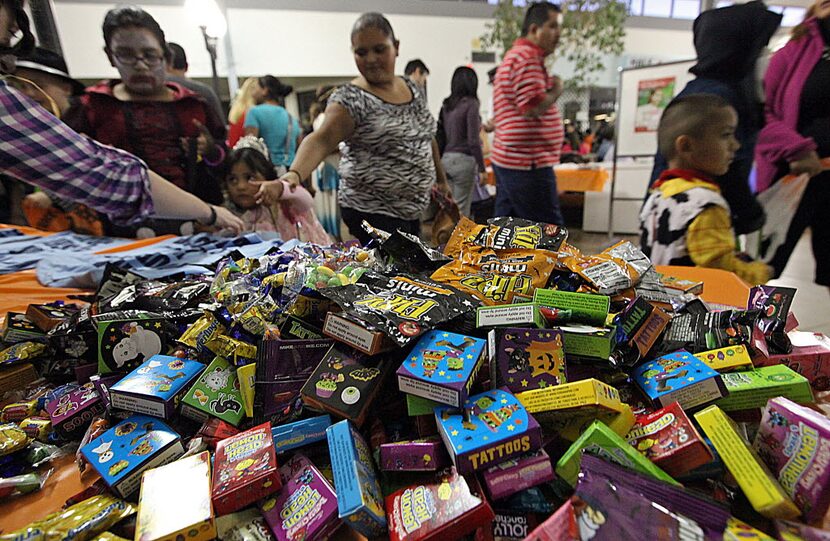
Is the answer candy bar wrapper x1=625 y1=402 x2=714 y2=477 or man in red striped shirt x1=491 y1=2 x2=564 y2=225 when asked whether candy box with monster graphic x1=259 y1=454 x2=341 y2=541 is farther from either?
man in red striped shirt x1=491 y1=2 x2=564 y2=225

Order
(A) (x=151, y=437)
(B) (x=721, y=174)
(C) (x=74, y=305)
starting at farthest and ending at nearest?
1. (B) (x=721, y=174)
2. (C) (x=74, y=305)
3. (A) (x=151, y=437)

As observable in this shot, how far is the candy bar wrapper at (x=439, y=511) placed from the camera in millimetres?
490

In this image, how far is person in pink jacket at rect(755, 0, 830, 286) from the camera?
68.7 inches

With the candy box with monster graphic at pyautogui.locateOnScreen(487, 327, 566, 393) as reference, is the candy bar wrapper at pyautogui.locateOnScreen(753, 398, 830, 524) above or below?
below

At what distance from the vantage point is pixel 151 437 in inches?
26.0

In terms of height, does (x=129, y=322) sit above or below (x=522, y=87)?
below

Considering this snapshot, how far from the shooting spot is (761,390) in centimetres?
64

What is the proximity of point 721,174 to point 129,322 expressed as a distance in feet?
6.32

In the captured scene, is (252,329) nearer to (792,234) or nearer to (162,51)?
(162,51)

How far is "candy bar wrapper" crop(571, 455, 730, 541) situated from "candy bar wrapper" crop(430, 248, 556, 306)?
390mm

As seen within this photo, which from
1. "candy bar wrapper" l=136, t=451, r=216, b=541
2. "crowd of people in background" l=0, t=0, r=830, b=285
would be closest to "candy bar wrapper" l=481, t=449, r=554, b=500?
"candy bar wrapper" l=136, t=451, r=216, b=541

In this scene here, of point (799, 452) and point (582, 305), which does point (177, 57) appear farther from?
point (799, 452)

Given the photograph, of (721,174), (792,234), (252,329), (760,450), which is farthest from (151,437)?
(792,234)

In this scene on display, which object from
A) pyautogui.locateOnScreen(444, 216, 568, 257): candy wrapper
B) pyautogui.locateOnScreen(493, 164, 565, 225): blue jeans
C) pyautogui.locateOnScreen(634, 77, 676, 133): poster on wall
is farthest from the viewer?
pyautogui.locateOnScreen(634, 77, 676, 133): poster on wall
